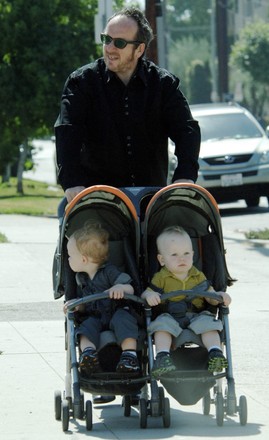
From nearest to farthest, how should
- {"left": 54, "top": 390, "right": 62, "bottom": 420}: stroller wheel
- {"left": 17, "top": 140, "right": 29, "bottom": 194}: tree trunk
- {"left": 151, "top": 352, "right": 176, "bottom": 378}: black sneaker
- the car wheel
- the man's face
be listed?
{"left": 151, "top": 352, "right": 176, "bottom": 378}: black sneaker → {"left": 54, "top": 390, "right": 62, "bottom": 420}: stroller wheel → the man's face → the car wheel → {"left": 17, "top": 140, "right": 29, "bottom": 194}: tree trunk

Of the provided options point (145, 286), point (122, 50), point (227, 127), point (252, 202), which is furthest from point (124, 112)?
point (252, 202)

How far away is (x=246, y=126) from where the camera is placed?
22609mm

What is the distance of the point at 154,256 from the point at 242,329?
2.98m

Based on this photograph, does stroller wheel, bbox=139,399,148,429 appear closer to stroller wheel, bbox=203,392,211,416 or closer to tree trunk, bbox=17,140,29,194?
stroller wheel, bbox=203,392,211,416

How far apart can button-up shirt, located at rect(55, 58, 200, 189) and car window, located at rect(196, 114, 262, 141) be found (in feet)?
49.8

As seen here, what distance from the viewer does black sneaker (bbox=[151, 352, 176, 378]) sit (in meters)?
6.21

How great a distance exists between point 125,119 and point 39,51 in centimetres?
2040

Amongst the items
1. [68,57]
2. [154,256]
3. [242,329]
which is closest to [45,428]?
[154,256]

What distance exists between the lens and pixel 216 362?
6262 millimetres

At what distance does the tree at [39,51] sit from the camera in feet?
88.0

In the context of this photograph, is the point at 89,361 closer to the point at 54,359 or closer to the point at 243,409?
the point at 243,409

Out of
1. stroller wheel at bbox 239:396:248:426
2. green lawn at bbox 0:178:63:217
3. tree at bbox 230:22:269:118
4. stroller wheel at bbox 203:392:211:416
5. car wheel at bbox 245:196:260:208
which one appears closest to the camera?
stroller wheel at bbox 239:396:248:426

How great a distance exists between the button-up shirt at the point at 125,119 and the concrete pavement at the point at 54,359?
121 centimetres

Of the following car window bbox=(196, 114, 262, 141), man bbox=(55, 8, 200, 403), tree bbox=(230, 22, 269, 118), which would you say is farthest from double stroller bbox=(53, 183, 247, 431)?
tree bbox=(230, 22, 269, 118)
